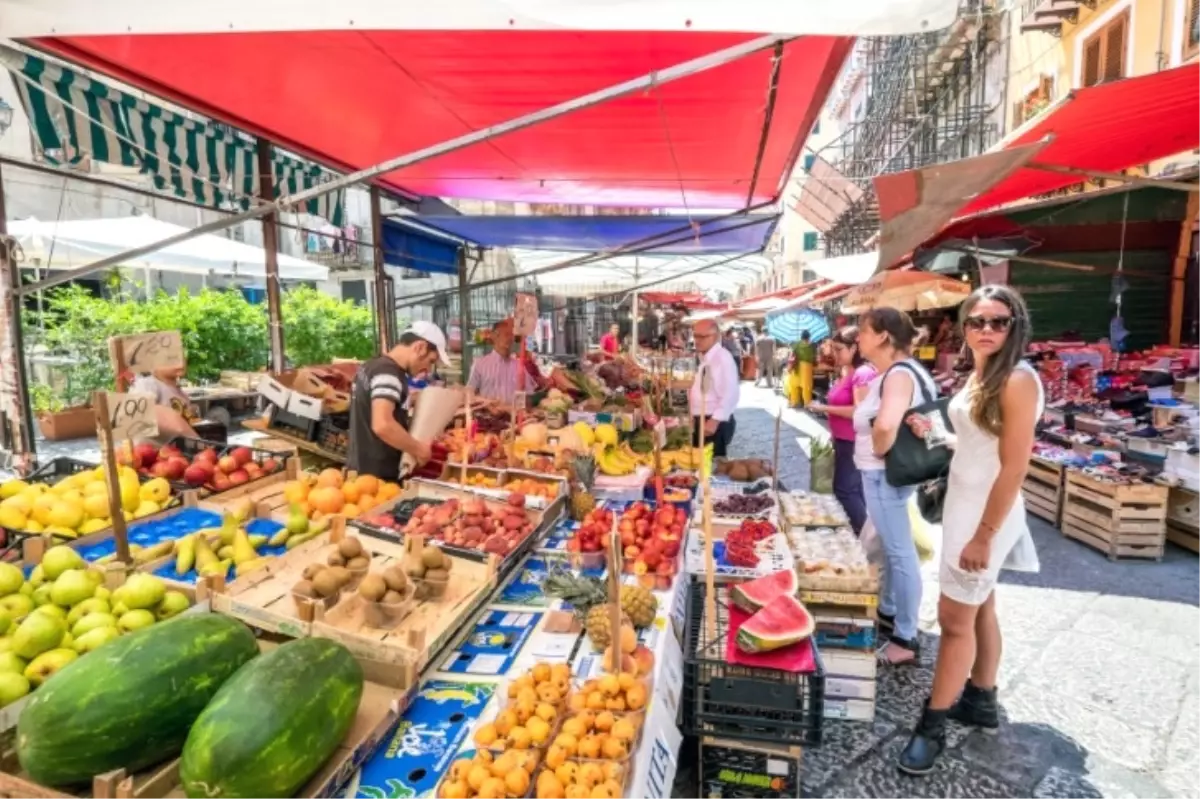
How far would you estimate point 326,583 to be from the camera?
2.38m

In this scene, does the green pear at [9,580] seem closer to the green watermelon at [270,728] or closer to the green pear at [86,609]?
the green pear at [86,609]

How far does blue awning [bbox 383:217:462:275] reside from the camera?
9.02m

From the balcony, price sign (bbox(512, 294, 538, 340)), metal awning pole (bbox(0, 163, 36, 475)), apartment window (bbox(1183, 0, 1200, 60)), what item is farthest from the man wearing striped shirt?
the balcony

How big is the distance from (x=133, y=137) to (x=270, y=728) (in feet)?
14.4

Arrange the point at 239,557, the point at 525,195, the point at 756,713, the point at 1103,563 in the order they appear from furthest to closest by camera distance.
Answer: the point at 525,195
the point at 1103,563
the point at 239,557
the point at 756,713

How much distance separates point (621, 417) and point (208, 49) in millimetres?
4197

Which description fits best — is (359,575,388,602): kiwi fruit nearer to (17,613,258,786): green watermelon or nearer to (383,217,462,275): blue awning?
(17,613,258,786): green watermelon

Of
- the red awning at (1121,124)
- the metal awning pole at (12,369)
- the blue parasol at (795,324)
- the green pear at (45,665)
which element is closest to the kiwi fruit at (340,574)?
the green pear at (45,665)

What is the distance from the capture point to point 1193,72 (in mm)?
3857

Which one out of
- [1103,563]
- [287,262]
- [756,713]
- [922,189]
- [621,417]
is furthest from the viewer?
[287,262]

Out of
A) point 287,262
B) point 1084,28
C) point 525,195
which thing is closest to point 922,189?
point 525,195

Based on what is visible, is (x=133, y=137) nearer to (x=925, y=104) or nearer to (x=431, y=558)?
(x=431, y=558)

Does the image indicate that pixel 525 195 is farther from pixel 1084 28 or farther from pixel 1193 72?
pixel 1084 28

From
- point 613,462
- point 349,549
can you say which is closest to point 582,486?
point 613,462
